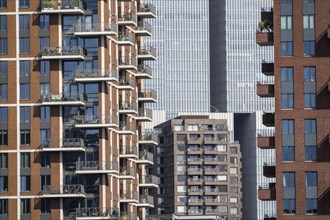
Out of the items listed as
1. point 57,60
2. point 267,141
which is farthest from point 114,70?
point 267,141

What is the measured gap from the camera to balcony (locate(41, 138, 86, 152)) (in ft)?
Answer: 606

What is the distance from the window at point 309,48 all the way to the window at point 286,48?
1574 mm

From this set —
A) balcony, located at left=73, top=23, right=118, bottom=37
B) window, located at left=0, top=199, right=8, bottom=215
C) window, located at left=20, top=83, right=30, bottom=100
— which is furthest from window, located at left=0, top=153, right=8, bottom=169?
balcony, located at left=73, top=23, right=118, bottom=37

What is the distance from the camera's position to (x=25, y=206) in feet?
611

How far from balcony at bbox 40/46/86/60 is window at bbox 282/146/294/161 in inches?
1183

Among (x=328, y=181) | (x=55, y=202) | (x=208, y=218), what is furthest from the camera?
(x=55, y=202)

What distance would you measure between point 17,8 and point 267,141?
3780cm

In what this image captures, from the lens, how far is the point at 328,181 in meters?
167

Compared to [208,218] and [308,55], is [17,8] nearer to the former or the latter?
[308,55]

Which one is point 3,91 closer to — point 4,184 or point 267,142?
point 4,184

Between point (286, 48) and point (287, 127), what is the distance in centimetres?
883

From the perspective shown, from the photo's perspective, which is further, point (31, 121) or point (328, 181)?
point (31, 121)

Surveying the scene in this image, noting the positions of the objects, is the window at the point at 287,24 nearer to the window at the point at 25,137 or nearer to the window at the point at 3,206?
the window at the point at 25,137

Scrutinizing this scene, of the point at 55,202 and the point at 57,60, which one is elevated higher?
the point at 57,60
